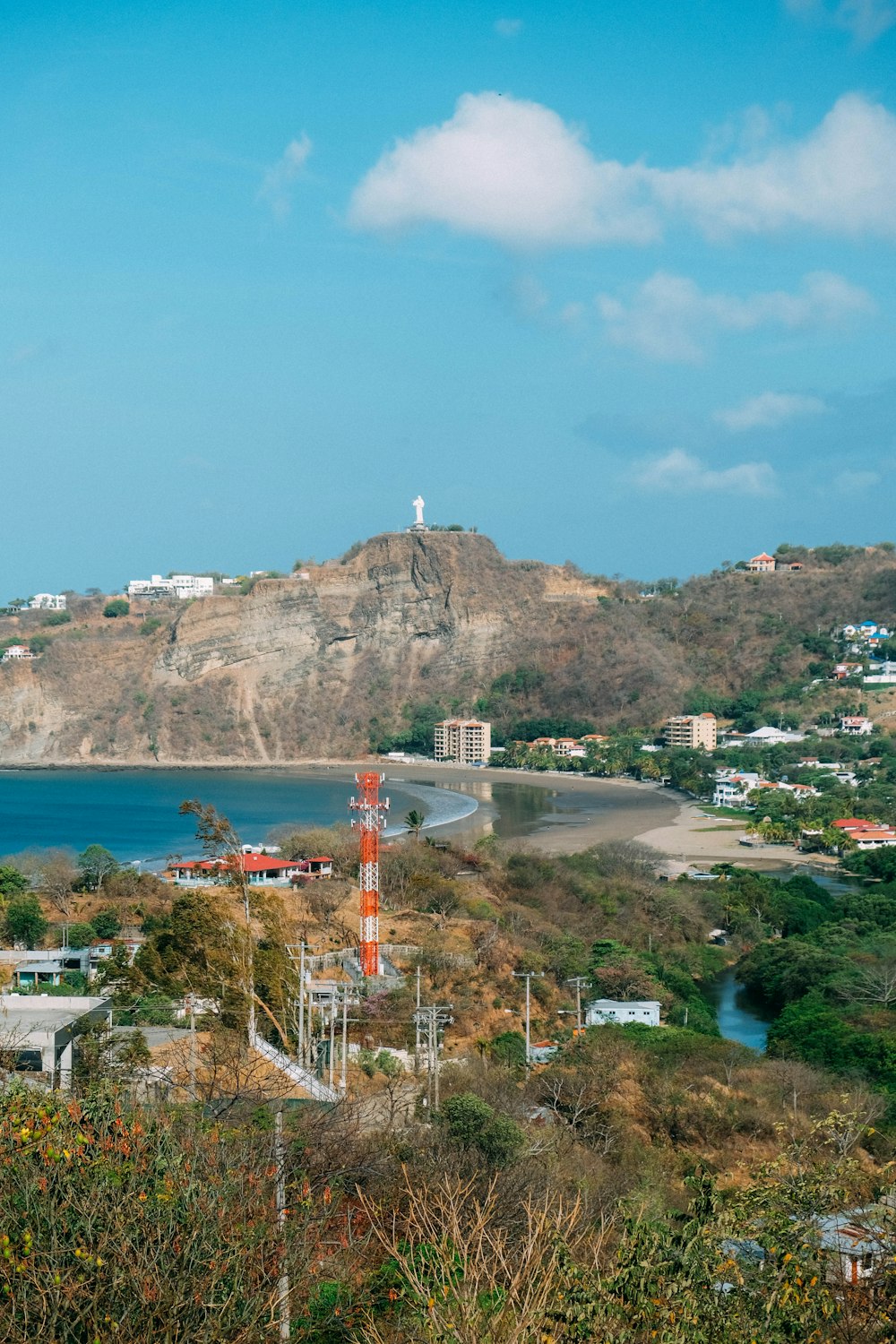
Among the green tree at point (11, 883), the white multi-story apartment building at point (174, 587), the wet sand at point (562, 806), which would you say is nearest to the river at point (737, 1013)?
the green tree at point (11, 883)

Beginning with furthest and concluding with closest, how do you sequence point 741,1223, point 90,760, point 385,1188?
point 90,760, point 385,1188, point 741,1223

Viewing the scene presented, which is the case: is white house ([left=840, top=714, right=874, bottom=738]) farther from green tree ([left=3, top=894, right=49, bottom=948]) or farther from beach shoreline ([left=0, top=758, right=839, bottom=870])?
green tree ([left=3, top=894, right=49, bottom=948])

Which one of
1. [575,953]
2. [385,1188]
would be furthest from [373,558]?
[385,1188]

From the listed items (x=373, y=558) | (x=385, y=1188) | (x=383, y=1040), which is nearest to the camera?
(x=385, y=1188)

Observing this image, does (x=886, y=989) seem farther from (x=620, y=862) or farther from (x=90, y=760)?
(x=90, y=760)

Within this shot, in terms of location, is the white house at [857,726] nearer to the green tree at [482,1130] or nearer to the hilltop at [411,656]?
the hilltop at [411,656]

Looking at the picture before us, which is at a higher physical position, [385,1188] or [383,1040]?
[385,1188]

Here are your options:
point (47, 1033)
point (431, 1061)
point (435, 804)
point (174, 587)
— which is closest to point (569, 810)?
point (435, 804)
